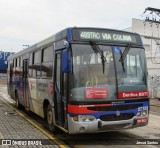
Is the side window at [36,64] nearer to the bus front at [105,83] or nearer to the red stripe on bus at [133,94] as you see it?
the bus front at [105,83]

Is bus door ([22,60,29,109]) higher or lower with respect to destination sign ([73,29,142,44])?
lower

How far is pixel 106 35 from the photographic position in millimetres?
9484

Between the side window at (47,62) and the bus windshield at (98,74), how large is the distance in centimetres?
187

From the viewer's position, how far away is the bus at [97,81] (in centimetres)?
869

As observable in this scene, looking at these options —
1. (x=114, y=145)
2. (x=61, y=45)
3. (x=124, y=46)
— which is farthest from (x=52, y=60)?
(x=114, y=145)

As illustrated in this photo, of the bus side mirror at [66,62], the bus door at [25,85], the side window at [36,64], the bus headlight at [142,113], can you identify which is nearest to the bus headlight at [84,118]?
the bus side mirror at [66,62]

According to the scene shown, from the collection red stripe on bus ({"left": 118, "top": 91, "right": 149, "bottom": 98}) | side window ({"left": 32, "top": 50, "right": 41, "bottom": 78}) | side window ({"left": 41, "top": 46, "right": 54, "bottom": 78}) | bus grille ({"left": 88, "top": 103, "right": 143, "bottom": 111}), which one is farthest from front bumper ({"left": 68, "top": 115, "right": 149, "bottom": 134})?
side window ({"left": 32, "top": 50, "right": 41, "bottom": 78})

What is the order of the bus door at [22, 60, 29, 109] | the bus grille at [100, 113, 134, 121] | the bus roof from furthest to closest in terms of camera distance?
the bus door at [22, 60, 29, 109] → the bus roof → the bus grille at [100, 113, 134, 121]

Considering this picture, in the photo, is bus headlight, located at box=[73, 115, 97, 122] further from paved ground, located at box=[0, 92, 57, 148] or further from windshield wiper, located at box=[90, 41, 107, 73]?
windshield wiper, located at box=[90, 41, 107, 73]

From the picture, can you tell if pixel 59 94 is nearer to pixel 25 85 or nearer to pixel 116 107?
pixel 116 107

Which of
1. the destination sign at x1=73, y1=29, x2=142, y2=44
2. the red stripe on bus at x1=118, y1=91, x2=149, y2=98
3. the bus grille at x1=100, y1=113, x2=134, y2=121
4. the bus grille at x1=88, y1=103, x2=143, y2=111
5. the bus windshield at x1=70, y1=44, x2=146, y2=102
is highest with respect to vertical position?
the destination sign at x1=73, y1=29, x2=142, y2=44

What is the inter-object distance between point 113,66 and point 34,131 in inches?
135

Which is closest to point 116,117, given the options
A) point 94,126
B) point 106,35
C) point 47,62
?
point 94,126

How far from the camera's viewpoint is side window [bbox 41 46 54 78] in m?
10.6
